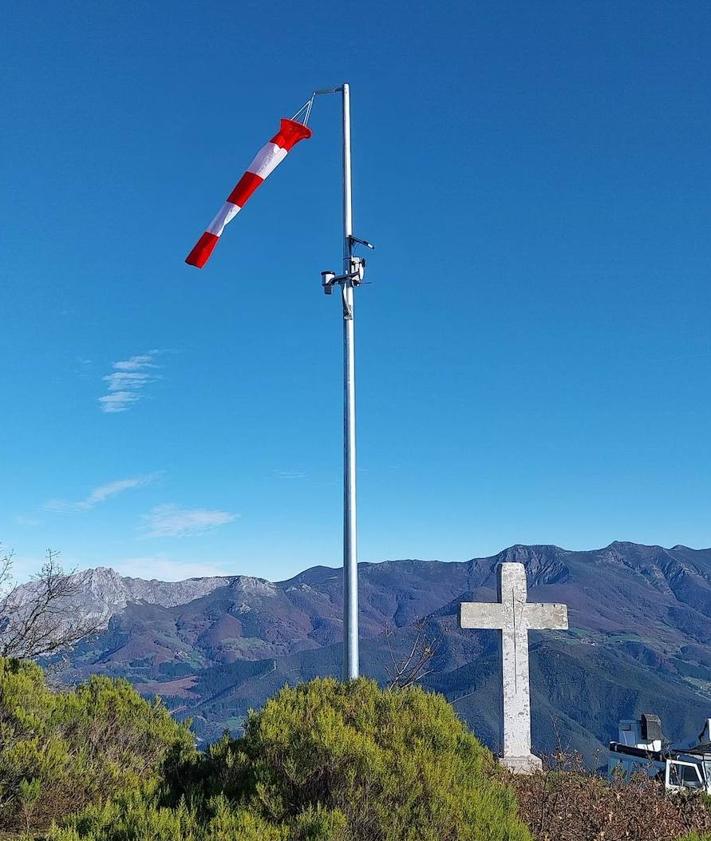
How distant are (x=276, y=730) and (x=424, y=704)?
4.99 feet

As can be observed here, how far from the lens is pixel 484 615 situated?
12.2m

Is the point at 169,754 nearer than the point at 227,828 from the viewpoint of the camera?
No

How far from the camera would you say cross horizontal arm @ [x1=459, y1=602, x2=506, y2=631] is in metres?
12.2

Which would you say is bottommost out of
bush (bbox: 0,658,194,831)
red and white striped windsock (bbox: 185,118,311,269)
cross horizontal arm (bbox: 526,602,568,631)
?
bush (bbox: 0,658,194,831)

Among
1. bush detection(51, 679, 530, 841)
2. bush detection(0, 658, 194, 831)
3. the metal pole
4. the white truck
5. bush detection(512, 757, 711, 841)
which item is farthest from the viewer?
the white truck

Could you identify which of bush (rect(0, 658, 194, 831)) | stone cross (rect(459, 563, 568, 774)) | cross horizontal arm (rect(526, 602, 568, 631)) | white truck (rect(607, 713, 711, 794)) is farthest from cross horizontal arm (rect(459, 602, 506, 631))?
bush (rect(0, 658, 194, 831))

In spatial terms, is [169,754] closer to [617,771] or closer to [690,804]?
[617,771]

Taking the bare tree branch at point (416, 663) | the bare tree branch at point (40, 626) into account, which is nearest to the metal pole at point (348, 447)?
the bare tree branch at point (416, 663)

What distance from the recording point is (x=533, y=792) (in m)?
8.58

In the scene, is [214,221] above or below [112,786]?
above

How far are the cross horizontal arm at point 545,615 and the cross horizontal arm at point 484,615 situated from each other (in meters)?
0.49

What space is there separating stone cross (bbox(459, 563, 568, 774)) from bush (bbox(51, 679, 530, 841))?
16.8 ft

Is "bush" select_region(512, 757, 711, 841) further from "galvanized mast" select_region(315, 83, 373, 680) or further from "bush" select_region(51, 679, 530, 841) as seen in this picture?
"galvanized mast" select_region(315, 83, 373, 680)

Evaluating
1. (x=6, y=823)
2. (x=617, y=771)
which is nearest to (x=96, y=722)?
(x=6, y=823)
